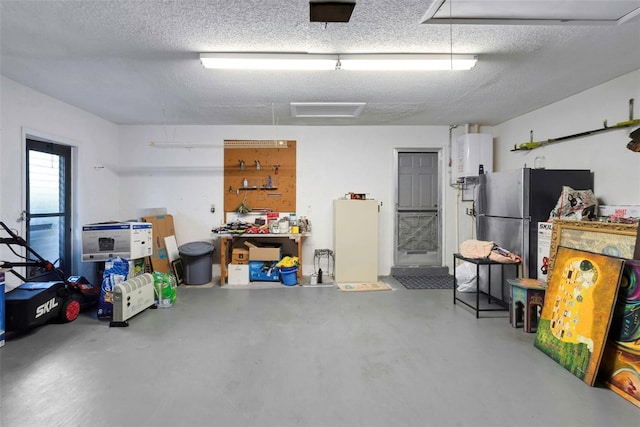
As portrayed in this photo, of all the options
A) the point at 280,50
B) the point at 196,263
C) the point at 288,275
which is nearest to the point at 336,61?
the point at 280,50

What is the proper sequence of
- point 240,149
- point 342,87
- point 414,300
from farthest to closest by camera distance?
point 240,149 → point 414,300 → point 342,87

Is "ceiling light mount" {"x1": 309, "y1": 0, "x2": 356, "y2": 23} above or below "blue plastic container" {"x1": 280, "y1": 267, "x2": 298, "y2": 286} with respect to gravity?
above

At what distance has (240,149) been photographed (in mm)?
5328

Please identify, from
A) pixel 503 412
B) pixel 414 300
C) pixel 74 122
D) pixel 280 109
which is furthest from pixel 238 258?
pixel 503 412

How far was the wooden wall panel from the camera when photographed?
5340 millimetres

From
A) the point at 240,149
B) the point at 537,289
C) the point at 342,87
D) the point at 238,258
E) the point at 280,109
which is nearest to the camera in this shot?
the point at 537,289

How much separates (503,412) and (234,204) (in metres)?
4.70

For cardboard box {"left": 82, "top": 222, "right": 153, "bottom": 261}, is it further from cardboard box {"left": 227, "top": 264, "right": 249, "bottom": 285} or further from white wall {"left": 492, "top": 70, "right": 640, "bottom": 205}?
white wall {"left": 492, "top": 70, "right": 640, "bottom": 205}

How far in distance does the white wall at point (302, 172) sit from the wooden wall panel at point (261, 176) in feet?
0.51

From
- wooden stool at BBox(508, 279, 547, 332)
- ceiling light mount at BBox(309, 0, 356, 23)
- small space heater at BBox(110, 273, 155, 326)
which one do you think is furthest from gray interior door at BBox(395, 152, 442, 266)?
small space heater at BBox(110, 273, 155, 326)

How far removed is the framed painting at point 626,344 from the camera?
2006mm

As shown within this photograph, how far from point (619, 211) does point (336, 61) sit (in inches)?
137

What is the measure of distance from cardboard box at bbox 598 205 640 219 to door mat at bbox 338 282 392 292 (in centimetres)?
280

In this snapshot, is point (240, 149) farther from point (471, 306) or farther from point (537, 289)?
point (537, 289)
